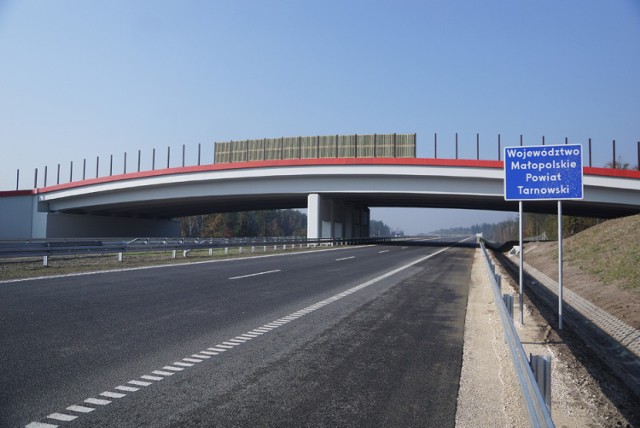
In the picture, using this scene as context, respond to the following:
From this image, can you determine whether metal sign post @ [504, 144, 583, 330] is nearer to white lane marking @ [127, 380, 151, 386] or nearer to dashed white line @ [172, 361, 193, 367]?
dashed white line @ [172, 361, 193, 367]

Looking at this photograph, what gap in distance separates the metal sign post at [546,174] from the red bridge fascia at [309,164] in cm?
2690

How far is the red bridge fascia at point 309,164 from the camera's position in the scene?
3104cm

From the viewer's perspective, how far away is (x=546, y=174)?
24.6 ft

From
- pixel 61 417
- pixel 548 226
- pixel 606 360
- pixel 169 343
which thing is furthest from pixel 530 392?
pixel 548 226

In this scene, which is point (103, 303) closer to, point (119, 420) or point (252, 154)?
point (119, 420)

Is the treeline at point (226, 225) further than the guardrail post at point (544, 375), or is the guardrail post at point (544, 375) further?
the treeline at point (226, 225)

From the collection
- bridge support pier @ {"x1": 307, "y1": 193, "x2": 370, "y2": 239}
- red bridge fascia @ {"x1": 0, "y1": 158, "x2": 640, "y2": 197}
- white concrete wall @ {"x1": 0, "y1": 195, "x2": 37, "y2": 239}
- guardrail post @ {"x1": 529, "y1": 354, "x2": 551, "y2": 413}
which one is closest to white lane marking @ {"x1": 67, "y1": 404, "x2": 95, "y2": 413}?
guardrail post @ {"x1": 529, "y1": 354, "x2": 551, "y2": 413}

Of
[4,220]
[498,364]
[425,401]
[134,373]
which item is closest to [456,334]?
[498,364]

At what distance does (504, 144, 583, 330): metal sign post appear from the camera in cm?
722

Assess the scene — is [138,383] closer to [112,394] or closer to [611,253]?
[112,394]

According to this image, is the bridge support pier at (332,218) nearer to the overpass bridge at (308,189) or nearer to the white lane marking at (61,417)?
the overpass bridge at (308,189)

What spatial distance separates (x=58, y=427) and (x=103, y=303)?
5.68m

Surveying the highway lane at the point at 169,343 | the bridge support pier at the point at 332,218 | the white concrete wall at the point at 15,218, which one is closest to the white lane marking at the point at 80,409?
the highway lane at the point at 169,343

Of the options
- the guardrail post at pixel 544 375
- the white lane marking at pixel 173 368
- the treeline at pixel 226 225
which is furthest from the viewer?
the treeline at pixel 226 225
